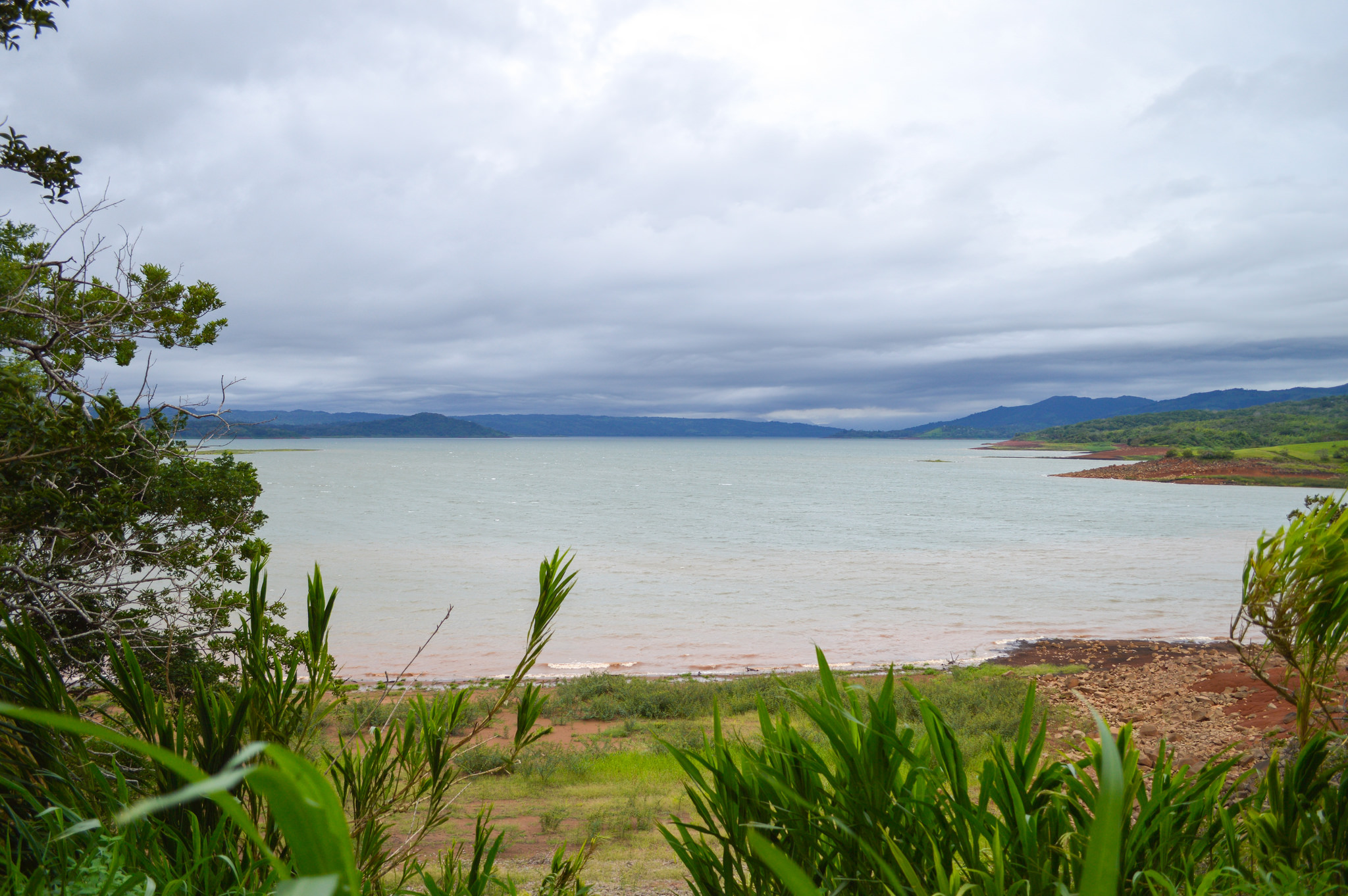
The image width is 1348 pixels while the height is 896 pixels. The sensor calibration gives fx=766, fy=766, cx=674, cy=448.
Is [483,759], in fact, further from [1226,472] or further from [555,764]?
[1226,472]

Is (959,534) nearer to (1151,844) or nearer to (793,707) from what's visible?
(793,707)

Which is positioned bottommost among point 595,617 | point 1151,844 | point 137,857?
point 595,617

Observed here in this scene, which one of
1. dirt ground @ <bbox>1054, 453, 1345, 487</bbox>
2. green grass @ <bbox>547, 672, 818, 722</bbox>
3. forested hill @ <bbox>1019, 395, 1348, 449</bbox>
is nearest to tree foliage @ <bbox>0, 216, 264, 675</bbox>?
green grass @ <bbox>547, 672, 818, 722</bbox>

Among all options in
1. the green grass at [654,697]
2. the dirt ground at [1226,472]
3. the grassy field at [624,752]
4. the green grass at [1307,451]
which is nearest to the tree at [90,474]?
the grassy field at [624,752]

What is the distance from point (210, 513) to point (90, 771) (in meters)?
4.84

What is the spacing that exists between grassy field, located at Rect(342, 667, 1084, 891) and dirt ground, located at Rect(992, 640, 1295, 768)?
3.14ft

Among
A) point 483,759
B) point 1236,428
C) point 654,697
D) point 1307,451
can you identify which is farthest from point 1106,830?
point 1236,428

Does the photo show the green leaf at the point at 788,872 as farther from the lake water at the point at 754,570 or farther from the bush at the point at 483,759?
the lake water at the point at 754,570

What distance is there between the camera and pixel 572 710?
12.7 metres

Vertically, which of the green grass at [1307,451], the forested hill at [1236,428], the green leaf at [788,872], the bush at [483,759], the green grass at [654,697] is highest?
the forested hill at [1236,428]

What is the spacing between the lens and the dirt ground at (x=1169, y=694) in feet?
31.2

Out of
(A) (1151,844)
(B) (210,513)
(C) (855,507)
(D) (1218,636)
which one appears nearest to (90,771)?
(A) (1151,844)

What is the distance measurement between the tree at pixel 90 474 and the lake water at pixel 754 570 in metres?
10.6

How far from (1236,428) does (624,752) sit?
16139 centimetres
